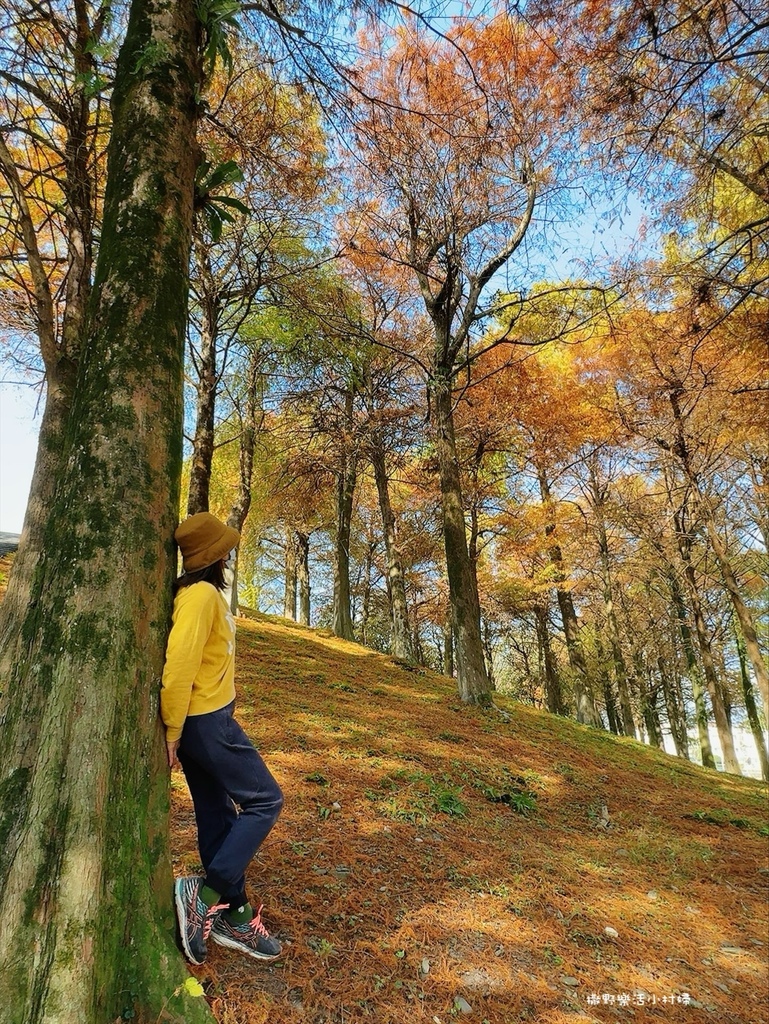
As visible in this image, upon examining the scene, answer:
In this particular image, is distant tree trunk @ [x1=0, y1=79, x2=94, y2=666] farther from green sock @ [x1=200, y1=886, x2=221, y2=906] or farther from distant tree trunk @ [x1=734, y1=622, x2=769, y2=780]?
distant tree trunk @ [x1=734, y1=622, x2=769, y2=780]

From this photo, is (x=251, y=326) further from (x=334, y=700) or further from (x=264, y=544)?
(x=264, y=544)

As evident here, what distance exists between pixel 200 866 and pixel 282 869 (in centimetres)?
45

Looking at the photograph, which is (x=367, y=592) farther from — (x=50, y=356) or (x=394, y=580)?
(x=50, y=356)

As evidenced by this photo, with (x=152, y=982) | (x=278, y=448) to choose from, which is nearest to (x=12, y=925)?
(x=152, y=982)

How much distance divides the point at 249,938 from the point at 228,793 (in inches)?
24.1

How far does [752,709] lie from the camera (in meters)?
16.5

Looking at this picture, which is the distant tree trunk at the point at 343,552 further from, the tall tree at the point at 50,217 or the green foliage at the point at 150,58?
the green foliage at the point at 150,58

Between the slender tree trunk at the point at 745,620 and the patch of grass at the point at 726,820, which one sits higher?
the slender tree trunk at the point at 745,620

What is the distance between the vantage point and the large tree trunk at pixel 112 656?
160cm

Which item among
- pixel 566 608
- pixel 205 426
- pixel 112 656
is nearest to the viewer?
pixel 112 656

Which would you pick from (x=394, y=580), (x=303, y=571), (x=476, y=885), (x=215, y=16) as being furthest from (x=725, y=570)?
(x=303, y=571)

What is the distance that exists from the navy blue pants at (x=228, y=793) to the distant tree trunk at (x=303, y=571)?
1619 cm

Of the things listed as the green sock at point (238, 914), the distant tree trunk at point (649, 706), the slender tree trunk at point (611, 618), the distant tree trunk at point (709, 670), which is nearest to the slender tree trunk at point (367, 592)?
the slender tree trunk at point (611, 618)

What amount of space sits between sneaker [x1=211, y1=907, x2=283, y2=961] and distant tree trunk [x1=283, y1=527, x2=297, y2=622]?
1685 centimetres
